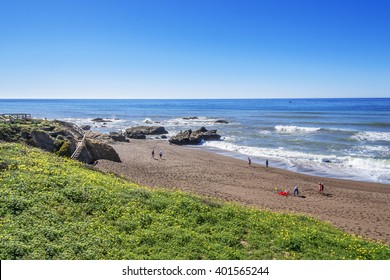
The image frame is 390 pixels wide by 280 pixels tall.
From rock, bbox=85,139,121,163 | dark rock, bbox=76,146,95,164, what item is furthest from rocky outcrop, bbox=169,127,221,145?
dark rock, bbox=76,146,95,164

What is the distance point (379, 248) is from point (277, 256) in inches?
168

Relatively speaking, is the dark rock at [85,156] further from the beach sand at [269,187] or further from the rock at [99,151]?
the rock at [99,151]

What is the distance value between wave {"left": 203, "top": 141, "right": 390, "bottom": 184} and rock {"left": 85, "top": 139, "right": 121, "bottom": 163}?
60.0ft

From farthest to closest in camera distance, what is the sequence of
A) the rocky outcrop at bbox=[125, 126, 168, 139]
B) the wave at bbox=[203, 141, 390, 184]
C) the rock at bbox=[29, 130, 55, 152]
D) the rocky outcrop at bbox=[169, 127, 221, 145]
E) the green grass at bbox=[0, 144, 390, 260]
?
the rocky outcrop at bbox=[125, 126, 168, 139] → the rocky outcrop at bbox=[169, 127, 221, 145] → the wave at bbox=[203, 141, 390, 184] → the rock at bbox=[29, 130, 55, 152] → the green grass at bbox=[0, 144, 390, 260]

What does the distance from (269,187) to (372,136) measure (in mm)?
38484

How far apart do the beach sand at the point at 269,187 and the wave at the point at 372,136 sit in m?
27.7

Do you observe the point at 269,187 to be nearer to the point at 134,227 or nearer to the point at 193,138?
the point at 134,227

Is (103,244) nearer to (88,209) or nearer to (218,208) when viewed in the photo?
(88,209)

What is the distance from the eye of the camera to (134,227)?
37.2ft

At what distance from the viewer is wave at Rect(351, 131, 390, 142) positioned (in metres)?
52.5

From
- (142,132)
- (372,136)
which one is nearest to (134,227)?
(142,132)

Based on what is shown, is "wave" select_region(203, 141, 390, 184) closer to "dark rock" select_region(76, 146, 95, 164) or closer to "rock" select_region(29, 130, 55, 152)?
"dark rock" select_region(76, 146, 95, 164)

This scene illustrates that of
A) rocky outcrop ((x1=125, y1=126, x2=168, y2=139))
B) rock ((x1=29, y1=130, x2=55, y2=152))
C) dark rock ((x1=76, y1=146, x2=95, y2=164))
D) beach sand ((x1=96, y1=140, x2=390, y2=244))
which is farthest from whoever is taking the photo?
rocky outcrop ((x1=125, y1=126, x2=168, y2=139))
